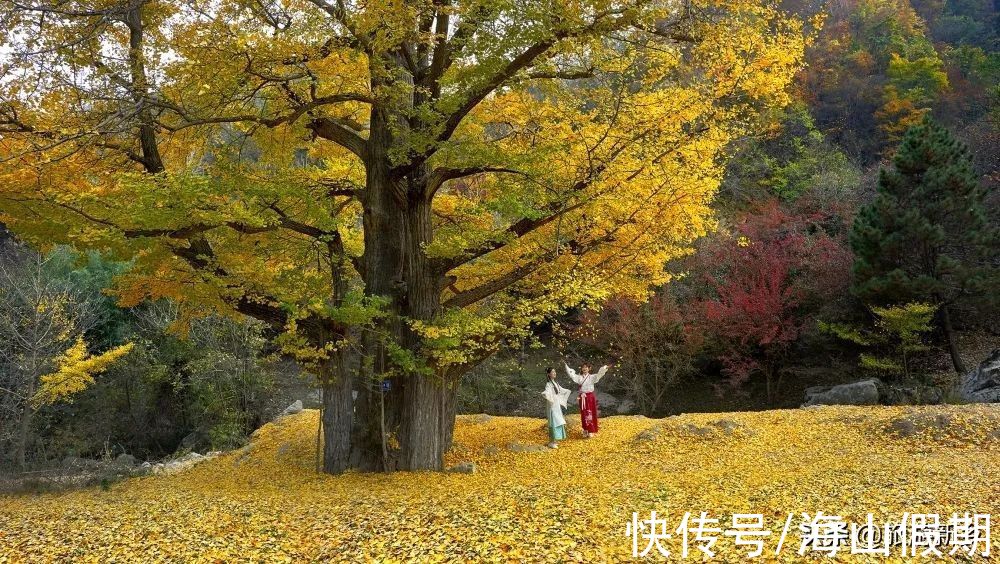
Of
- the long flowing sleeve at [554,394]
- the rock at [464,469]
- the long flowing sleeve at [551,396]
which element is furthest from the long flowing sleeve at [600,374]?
the rock at [464,469]

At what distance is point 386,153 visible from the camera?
7125 millimetres

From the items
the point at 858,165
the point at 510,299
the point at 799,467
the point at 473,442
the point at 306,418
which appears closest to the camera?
the point at 799,467

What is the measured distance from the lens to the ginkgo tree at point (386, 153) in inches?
229

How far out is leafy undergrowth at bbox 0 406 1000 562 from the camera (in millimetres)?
4328

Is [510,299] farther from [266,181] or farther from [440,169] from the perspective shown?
[266,181]

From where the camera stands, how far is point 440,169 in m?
7.13

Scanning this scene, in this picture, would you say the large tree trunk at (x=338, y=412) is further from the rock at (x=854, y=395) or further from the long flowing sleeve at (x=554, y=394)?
the rock at (x=854, y=395)

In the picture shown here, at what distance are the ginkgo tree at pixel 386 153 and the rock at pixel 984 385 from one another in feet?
21.5

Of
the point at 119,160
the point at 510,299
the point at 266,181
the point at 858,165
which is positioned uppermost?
the point at 858,165

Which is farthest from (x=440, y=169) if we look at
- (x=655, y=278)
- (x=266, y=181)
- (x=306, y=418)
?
(x=306, y=418)

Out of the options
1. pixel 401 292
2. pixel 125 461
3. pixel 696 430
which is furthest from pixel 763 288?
pixel 125 461

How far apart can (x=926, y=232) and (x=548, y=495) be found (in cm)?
1184

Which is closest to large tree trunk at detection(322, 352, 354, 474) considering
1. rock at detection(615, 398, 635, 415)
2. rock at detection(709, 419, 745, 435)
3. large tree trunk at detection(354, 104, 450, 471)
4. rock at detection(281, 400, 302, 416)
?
large tree trunk at detection(354, 104, 450, 471)

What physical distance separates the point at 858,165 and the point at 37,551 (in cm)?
2405
